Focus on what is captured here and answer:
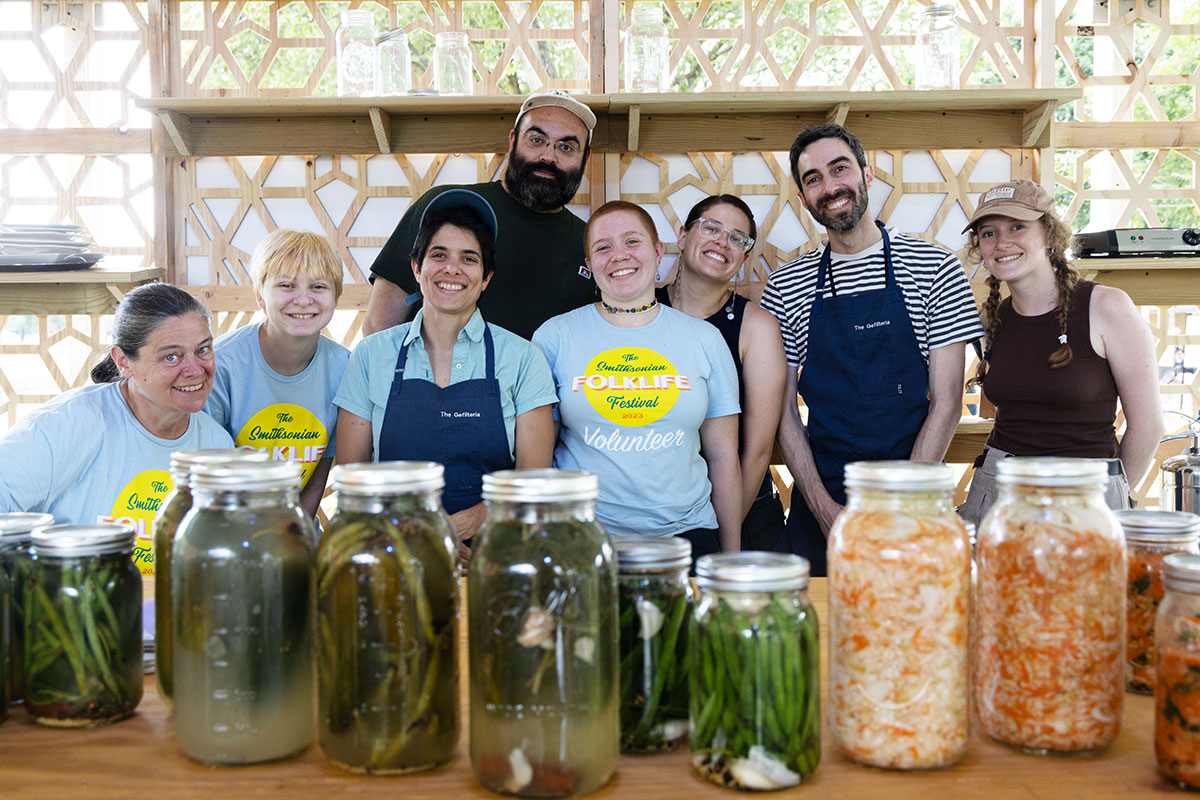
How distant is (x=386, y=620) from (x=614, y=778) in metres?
0.21

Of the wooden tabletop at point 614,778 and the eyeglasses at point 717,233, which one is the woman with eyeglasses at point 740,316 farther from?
the wooden tabletop at point 614,778

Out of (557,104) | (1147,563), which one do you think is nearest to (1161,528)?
(1147,563)

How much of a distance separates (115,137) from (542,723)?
2.76m

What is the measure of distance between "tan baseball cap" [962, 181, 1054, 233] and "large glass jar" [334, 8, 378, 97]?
164cm

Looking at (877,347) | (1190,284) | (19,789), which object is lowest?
(19,789)

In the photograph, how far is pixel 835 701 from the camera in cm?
72

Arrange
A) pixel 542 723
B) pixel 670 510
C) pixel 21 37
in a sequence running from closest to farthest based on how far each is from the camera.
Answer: pixel 542 723, pixel 670 510, pixel 21 37

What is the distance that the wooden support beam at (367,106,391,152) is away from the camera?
2629 millimetres

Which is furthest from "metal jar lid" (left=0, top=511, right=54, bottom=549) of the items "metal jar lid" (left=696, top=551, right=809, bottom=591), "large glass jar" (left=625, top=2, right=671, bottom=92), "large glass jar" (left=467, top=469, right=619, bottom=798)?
"large glass jar" (left=625, top=2, right=671, bottom=92)

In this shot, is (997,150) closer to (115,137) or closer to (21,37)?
(115,137)

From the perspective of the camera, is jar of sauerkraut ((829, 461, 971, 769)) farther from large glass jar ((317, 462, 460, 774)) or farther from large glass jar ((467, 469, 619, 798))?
large glass jar ((317, 462, 460, 774))

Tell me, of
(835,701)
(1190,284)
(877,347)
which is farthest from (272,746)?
(1190,284)

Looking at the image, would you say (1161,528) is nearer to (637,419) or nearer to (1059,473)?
(1059,473)

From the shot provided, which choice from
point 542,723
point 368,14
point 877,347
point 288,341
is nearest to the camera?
point 542,723
